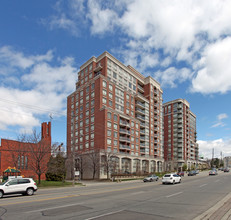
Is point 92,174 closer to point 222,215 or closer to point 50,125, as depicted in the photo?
point 50,125

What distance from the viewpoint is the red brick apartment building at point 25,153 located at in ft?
111

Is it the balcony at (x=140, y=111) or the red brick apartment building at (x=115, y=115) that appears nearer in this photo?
the red brick apartment building at (x=115, y=115)

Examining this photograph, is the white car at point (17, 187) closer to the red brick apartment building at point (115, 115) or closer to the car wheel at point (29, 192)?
the car wheel at point (29, 192)

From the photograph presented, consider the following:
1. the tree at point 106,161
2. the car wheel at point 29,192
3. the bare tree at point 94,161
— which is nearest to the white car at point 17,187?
the car wheel at point 29,192

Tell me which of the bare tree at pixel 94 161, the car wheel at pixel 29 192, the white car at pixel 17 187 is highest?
the white car at pixel 17 187

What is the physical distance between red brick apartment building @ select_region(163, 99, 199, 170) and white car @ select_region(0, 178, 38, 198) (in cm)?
10279

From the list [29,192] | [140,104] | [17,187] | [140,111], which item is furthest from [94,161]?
[17,187]

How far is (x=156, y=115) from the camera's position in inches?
3671

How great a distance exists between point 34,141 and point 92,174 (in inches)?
1247

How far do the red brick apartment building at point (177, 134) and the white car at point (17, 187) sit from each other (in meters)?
103

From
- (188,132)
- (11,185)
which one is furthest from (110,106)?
(188,132)

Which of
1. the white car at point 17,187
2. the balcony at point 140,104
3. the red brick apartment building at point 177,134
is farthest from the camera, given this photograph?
the red brick apartment building at point 177,134

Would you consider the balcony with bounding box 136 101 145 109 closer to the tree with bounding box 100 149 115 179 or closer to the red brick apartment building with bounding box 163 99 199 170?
Answer: the tree with bounding box 100 149 115 179

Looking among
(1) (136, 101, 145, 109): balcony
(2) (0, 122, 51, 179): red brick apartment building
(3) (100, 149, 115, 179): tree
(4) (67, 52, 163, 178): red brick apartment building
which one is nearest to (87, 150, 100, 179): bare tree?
(3) (100, 149, 115, 179): tree
